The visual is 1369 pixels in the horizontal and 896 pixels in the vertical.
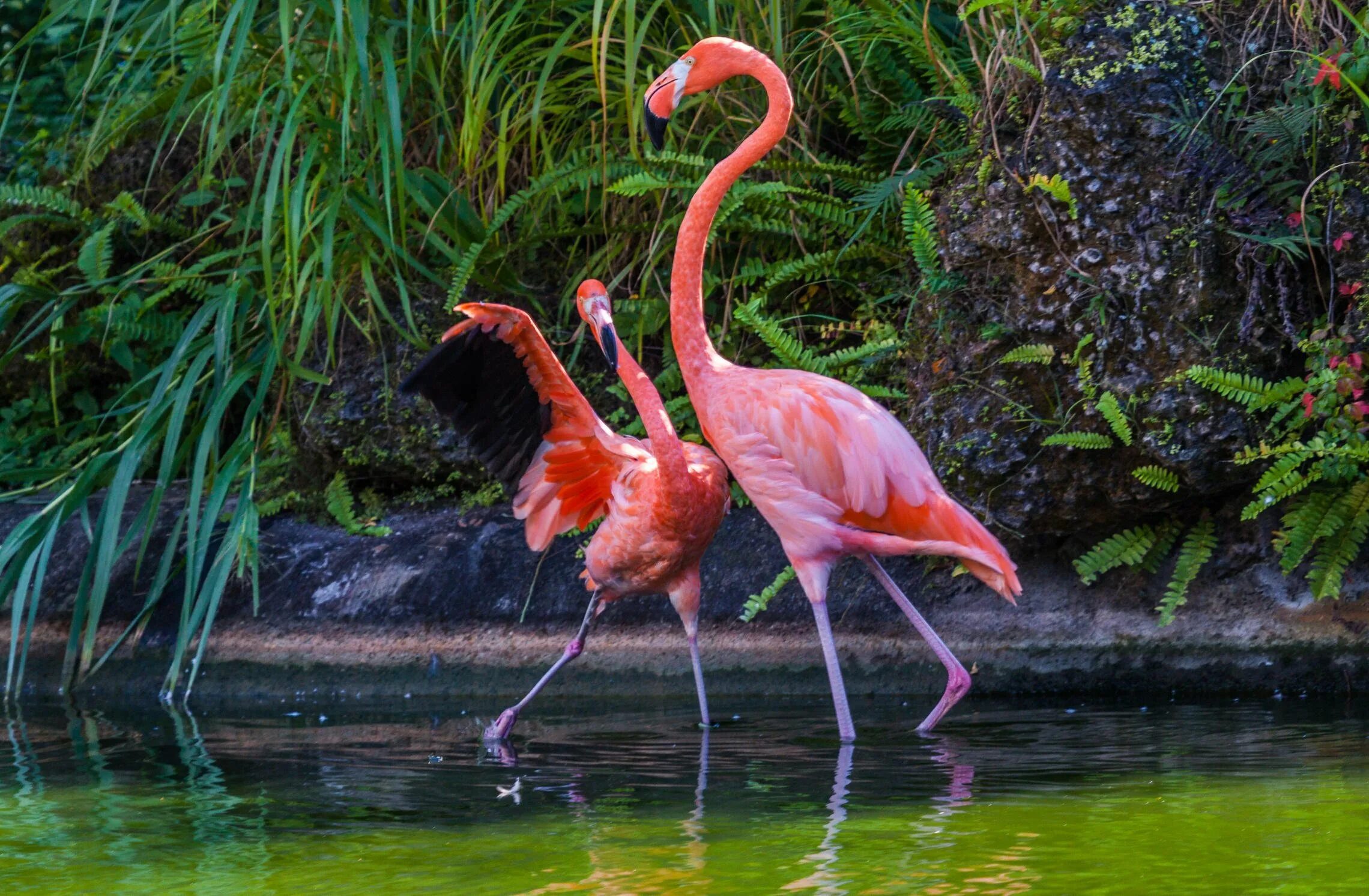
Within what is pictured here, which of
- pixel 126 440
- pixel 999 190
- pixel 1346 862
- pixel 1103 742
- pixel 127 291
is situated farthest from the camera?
pixel 127 291

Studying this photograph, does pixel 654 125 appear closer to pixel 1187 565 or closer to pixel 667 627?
pixel 667 627

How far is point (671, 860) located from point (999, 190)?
3189mm

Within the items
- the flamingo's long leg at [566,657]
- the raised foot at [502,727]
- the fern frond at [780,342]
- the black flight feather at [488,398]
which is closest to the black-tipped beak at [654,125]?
the black flight feather at [488,398]

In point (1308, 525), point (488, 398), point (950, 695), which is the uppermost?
point (488, 398)

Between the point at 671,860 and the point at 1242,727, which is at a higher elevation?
the point at 671,860

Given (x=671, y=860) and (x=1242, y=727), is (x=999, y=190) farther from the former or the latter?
(x=671, y=860)

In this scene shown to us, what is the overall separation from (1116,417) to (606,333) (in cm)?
165

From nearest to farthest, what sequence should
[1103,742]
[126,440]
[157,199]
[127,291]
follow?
[1103,742], [126,440], [127,291], [157,199]

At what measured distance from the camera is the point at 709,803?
312cm

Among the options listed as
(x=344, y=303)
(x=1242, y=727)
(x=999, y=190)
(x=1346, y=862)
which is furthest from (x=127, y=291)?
(x=1346, y=862)

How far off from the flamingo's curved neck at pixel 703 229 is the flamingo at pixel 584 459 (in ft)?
0.62

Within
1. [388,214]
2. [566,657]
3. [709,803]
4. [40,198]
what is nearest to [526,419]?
[566,657]

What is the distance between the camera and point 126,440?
18.8 feet

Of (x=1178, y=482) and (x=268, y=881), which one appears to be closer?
(x=268, y=881)
